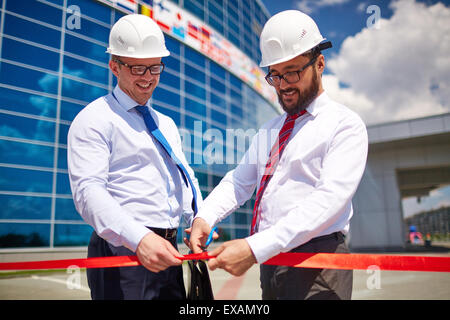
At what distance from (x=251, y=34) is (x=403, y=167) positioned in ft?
52.1

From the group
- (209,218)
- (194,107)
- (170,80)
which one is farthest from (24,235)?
(209,218)

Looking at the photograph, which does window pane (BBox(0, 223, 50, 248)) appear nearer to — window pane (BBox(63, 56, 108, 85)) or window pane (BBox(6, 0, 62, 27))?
window pane (BBox(63, 56, 108, 85))

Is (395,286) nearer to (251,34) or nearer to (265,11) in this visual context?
(251,34)

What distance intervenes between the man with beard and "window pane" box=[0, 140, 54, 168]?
12545mm

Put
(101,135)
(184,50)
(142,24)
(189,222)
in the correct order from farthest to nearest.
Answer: (184,50), (189,222), (142,24), (101,135)

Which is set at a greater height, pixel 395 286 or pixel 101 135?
pixel 101 135

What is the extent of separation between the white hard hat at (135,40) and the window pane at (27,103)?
12.1 metres

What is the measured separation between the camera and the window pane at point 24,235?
1163 centimetres

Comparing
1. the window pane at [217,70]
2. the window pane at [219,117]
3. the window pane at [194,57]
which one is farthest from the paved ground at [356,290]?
the window pane at [217,70]

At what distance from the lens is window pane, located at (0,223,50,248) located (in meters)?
11.6

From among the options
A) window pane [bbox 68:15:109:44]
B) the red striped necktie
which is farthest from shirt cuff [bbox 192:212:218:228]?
window pane [bbox 68:15:109:44]

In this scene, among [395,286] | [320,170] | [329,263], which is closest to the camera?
[329,263]

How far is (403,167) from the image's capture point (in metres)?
20.1

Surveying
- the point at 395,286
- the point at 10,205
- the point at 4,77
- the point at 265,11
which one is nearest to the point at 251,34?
the point at 265,11
